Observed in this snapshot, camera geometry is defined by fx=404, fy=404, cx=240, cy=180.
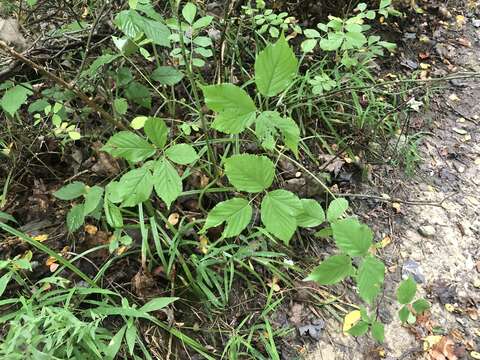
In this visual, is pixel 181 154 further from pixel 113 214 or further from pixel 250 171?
pixel 113 214

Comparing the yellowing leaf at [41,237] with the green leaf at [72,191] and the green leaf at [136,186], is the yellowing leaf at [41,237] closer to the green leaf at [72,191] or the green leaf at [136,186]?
the green leaf at [72,191]

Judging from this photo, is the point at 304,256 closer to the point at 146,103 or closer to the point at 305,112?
the point at 305,112

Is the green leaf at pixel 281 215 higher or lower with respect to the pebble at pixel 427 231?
higher

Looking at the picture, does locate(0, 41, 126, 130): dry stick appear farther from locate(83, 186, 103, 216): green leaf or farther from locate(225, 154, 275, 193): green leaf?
locate(225, 154, 275, 193): green leaf

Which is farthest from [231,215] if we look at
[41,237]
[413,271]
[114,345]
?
[413,271]

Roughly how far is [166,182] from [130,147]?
0.17 metres

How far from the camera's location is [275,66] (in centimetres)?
113

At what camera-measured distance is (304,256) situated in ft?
7.00

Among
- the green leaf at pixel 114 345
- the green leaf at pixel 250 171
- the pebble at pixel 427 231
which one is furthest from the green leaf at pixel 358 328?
the pebble at pixel 427 231

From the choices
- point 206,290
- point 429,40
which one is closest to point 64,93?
point 206,290

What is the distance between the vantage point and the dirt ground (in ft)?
6.34

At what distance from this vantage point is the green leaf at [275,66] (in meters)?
1.10

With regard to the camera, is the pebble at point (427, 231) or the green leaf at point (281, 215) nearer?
the green leaf at point (281, 215)

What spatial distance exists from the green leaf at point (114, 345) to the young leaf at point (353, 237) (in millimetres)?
981
